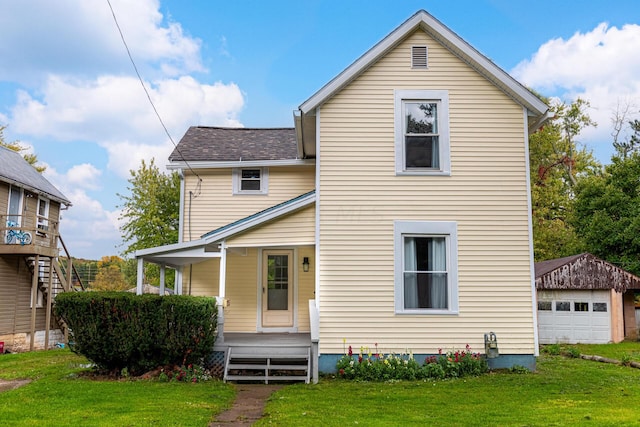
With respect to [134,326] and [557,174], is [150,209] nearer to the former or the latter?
[134,326]

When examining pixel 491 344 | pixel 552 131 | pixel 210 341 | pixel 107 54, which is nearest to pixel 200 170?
pixel 107 54

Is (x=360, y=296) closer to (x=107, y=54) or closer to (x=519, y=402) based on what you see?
(x=519, y=402)

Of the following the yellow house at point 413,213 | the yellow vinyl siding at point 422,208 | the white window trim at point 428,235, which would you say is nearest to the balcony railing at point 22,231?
the yellow house at point 413,213

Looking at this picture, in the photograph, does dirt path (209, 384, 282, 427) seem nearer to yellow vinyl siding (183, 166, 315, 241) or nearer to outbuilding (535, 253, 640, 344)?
yellow vinyl siding (183, 166, 315, 241)

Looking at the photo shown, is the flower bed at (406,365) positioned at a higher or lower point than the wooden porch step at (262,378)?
higher

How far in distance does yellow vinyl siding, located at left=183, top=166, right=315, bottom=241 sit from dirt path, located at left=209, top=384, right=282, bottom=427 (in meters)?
5.92

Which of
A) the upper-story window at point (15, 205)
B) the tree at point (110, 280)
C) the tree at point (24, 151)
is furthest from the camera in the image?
the tree at point (110, 280)

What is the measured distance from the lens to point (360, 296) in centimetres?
1132

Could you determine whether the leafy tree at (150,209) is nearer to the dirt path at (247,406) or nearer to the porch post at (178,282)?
the porch post at (178,282)

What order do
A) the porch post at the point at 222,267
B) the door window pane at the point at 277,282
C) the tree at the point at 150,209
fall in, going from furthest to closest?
the tree at the point at 150,209 < the door window pane at the point at 277,282 < the porch post at the point at 222,267

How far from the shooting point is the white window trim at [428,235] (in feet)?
37.0

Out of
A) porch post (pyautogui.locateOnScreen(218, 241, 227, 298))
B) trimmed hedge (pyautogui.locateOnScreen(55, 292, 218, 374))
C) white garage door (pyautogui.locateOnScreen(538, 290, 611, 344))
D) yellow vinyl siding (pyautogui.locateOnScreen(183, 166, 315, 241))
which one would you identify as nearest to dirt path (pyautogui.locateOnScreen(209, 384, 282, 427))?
trimmed hedge (pyautogui.locateOnScreen(55, 292, 218, 374))

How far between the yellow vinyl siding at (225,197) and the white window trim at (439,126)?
14.1 ft

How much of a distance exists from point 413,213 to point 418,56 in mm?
3321
